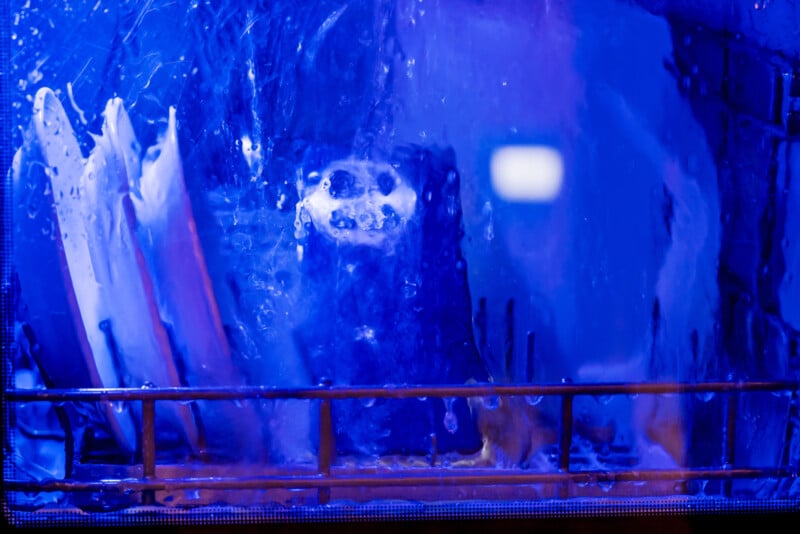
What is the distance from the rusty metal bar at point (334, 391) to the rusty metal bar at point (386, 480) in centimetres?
28

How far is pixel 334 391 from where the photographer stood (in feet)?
8.45

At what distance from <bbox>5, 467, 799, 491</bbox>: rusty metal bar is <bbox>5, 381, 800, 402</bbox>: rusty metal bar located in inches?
10.9

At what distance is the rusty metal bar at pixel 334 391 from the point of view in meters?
2.54

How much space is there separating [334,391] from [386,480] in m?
0.38

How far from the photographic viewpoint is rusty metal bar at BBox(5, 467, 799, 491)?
2549 millimetres

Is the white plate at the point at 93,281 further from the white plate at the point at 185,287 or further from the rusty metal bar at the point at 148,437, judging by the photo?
the rusty metal bar at the point at 148,437

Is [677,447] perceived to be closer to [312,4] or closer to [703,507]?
[703,507]

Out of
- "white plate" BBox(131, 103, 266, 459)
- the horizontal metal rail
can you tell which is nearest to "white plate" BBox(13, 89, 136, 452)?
"white plate" BBox(131, 103, 266, 459)

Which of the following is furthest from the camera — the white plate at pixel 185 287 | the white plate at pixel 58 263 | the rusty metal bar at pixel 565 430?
the white plate at pixel 185 287

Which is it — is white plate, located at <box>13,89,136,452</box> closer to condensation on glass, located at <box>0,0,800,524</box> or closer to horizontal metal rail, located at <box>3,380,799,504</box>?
condensation on glass, located at <box>0,0,800,524</box>

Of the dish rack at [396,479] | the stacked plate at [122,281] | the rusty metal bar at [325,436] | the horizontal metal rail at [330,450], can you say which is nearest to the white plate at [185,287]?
the stacked plate at [122,281]

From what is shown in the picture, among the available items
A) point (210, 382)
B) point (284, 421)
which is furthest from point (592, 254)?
point (210, 382)

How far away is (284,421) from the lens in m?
3.25

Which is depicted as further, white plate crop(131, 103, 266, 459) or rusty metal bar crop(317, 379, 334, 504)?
white plate crop(131, 103, 266, 459)
